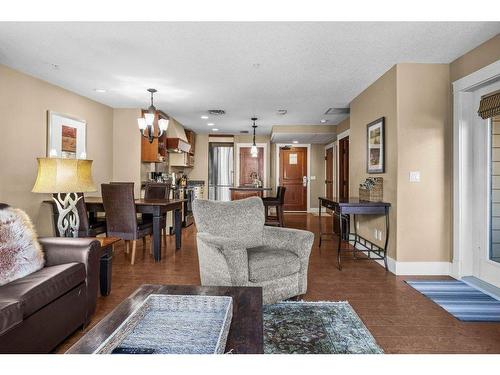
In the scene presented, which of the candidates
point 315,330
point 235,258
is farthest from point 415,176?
point 235,258

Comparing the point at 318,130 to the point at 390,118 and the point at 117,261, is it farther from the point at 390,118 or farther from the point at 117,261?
the point at 117,261

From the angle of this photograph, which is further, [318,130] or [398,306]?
[318,130]

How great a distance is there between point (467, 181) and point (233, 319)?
10.4 ft

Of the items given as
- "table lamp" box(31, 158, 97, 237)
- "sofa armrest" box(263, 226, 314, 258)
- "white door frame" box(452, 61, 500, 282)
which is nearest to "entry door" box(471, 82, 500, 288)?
"white door frame" box(452, 61, 500, 282)

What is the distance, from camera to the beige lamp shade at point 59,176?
2.43 metres

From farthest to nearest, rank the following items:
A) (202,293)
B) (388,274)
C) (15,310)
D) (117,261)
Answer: (117,261) → (388,274) → (202,293) → (15,310)

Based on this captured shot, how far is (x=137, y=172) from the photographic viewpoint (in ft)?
18.9

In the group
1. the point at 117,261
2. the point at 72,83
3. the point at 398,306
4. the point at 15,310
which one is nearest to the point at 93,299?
the point at 15,310

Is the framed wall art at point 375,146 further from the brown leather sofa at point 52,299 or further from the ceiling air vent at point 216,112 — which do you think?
the brown leather sofa at point 52,299

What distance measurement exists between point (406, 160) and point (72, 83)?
14.7 feet

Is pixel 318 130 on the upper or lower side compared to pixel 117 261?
upper

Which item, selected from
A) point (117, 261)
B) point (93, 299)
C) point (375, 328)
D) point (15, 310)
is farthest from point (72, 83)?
point (375, 328)
